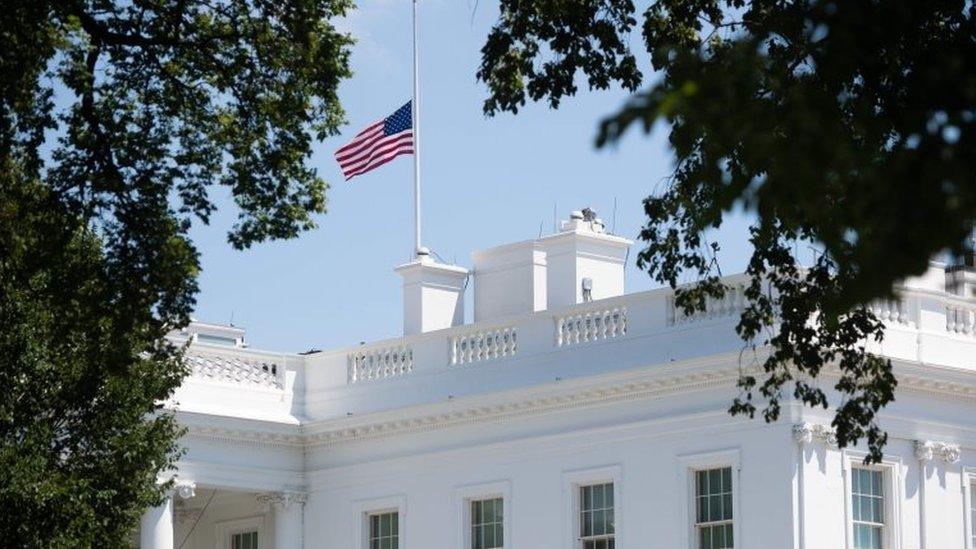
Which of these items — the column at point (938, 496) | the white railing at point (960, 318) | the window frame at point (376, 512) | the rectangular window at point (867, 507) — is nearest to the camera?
the rectangular window at point (867, 507)

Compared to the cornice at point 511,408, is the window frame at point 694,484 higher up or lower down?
lower down

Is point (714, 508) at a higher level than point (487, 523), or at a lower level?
lower

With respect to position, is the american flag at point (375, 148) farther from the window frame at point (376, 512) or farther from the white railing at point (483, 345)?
the window frame at point (376, 512)

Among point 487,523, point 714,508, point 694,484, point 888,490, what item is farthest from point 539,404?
point 888,490

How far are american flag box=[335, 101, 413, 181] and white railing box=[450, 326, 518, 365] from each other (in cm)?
445

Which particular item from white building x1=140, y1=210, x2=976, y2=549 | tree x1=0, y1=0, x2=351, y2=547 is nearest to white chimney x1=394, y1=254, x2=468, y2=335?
white building x1=140, y1=210, x2=976, y2=549

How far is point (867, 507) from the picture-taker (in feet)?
97.0

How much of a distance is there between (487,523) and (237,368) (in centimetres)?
515

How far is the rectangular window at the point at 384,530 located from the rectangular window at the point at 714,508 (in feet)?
19.7

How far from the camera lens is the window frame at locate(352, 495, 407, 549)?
33.8 meters

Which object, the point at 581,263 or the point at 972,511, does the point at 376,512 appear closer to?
the point at 581,263

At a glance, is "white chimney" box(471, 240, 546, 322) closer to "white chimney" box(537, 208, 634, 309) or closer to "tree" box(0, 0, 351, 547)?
"white chimney" box(537, 208, 634, 309)

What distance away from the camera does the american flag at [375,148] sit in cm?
3697

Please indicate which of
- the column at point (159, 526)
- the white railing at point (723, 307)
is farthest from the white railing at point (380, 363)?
the white railing at point (723, 307)
